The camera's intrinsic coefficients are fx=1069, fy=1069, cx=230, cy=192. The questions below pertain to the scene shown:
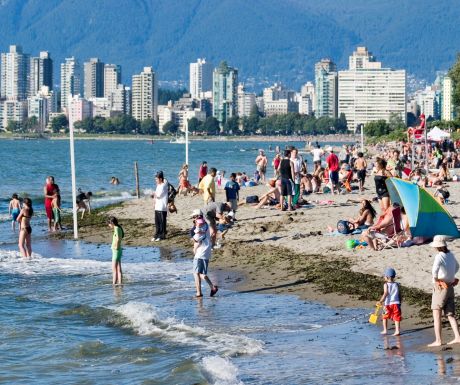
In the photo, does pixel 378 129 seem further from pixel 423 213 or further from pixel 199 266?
pixel 199 266

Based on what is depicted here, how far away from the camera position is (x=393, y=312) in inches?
513

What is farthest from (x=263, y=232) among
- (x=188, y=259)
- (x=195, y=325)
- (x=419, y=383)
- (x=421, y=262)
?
(x=419, y=383)

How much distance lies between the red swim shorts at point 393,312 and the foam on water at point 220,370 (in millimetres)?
2098

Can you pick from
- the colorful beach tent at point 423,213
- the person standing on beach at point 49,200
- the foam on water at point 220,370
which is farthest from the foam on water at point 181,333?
the person standing on beach at point 49,200

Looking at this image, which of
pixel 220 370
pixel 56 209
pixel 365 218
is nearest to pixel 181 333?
pixel 220 370

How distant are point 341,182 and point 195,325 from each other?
18785mm

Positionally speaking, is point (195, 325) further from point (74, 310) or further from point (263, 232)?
point (263, 232)

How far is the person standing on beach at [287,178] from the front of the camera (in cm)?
2462

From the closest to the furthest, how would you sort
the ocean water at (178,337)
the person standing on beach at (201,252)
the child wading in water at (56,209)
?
the ocean water at (178,337), the person standing on beach at (201,252), the child wading in water at (56,209)

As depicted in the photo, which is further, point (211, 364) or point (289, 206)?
point (289, 206)

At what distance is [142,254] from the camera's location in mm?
21891

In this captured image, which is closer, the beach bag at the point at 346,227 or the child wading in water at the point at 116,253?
the child wading in water at the point at 116,253

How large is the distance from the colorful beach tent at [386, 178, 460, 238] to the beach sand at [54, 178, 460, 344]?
333mm

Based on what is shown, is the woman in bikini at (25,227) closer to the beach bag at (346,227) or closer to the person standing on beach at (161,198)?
the person standing on beach at (161,198)
